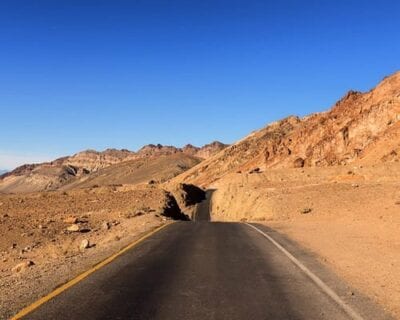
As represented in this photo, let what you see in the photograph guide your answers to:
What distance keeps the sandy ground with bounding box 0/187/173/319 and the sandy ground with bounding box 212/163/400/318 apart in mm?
5871

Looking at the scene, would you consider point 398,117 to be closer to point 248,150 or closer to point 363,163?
point 363,163

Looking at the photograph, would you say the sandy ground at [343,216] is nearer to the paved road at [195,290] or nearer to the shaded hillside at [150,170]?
the paved road at [195,290]

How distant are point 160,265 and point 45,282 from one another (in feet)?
9.06

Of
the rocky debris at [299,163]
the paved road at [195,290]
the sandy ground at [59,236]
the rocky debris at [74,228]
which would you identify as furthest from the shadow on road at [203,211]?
the paved road at [195,290]

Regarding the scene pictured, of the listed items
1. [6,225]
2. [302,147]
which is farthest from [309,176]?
[6,225]

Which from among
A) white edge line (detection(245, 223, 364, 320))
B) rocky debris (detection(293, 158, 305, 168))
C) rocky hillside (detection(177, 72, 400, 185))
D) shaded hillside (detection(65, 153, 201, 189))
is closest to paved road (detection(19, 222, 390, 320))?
white edge line (detection(245, 223, 364, 320))

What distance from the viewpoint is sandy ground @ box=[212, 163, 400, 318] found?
1152 cm

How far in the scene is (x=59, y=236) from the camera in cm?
2589

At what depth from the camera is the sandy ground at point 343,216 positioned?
453 inches

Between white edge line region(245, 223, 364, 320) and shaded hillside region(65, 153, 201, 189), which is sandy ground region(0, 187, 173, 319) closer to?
white edge line region(245, 223, 364, 320)

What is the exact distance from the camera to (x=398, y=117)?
215ft

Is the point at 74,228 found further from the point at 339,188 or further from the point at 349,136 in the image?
the point at 349,136

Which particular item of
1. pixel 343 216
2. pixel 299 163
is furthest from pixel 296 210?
pixel 299 163

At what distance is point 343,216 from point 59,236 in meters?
14.7
